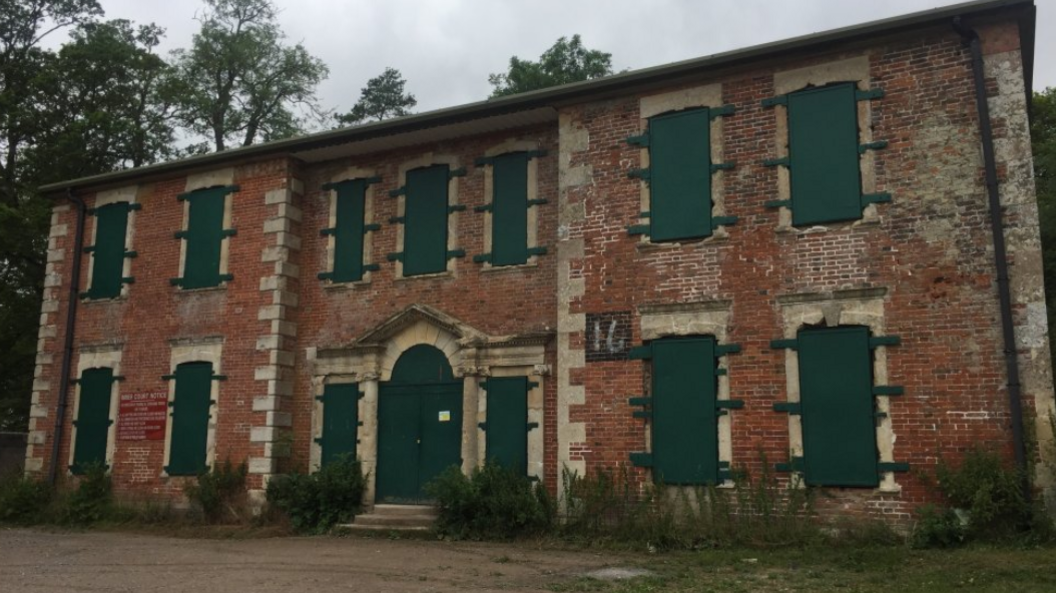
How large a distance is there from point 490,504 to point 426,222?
4.75 m

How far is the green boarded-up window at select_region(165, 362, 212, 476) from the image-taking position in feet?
49.3

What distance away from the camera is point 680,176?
12078 mm

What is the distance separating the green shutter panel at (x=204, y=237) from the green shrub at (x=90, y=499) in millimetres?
3549

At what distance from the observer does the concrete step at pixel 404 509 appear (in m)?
13.3

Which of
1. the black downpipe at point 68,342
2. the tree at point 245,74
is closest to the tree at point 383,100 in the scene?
the tree at point 245,74

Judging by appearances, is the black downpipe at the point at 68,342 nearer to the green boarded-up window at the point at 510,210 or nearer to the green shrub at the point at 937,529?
the green boarded-up window at the point at 510,210

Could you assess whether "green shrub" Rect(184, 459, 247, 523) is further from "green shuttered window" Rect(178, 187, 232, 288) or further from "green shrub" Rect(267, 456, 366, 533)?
"green shuttered window" Rect(178, 187, 232, 288)

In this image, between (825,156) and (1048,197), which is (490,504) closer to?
(825,156)

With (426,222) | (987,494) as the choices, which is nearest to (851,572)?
(987,494)

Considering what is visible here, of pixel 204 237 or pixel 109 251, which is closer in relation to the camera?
pixel 204 237

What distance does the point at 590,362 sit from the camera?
12195 millimetres

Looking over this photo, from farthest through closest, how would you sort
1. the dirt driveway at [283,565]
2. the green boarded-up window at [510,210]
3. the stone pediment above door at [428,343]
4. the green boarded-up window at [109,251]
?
the green boarded-up window at [109,251], the green boarded-up window at [510,210], the stone pediment above door at [428,343], the dirt driveway at [283,565]

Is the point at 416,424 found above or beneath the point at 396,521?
above

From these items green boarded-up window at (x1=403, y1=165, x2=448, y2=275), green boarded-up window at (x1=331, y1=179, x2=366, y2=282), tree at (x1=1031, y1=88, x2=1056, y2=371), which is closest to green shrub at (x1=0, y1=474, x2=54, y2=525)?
green boarded-up window at (x1=331, y1=179, x2=366, y2=282)
